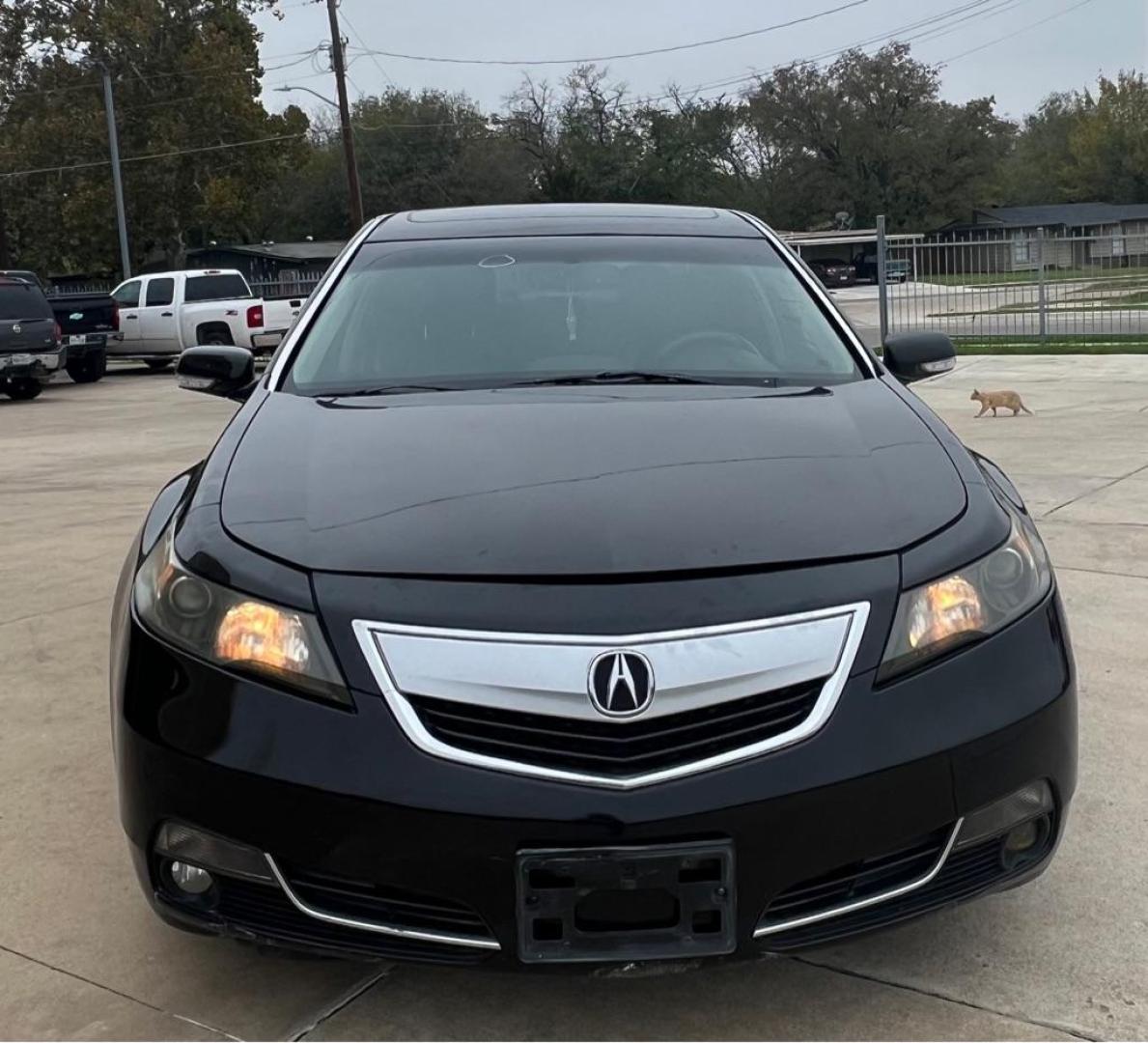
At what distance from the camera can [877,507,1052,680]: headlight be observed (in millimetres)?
2213

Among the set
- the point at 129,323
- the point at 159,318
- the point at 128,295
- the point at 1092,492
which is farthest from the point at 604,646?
the point at 128,295

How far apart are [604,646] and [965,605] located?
2.20 ft

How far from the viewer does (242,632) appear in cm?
225

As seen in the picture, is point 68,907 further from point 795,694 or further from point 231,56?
point 231,56

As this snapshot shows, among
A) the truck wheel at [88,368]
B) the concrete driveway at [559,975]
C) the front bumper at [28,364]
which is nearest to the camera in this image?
the concrete driveway at [559,975]

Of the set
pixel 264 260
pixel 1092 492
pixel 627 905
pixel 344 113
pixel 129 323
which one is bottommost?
pixel 1092 492

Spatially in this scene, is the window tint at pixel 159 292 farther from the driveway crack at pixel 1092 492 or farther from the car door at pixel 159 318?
the driveway crack at pixel 1092 492

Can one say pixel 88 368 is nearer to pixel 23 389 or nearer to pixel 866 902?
pixel 23 389

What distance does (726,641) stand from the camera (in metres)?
2.12

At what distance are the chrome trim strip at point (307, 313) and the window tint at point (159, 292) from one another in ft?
64.8

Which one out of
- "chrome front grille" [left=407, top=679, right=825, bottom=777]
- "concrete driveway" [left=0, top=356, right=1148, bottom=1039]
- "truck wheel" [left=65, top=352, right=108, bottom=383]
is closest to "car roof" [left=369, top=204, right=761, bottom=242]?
"concrete driveway" [left=0, top=356, right=1148, bottom=1039]

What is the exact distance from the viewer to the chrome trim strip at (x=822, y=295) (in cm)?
345

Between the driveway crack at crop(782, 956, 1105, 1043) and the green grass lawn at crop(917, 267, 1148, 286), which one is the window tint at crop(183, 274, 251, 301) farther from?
the driveway crack at crop(782, 956, 1105, 1043)

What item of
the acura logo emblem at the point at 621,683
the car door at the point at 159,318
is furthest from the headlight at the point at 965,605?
the car door at the point at 159,318
